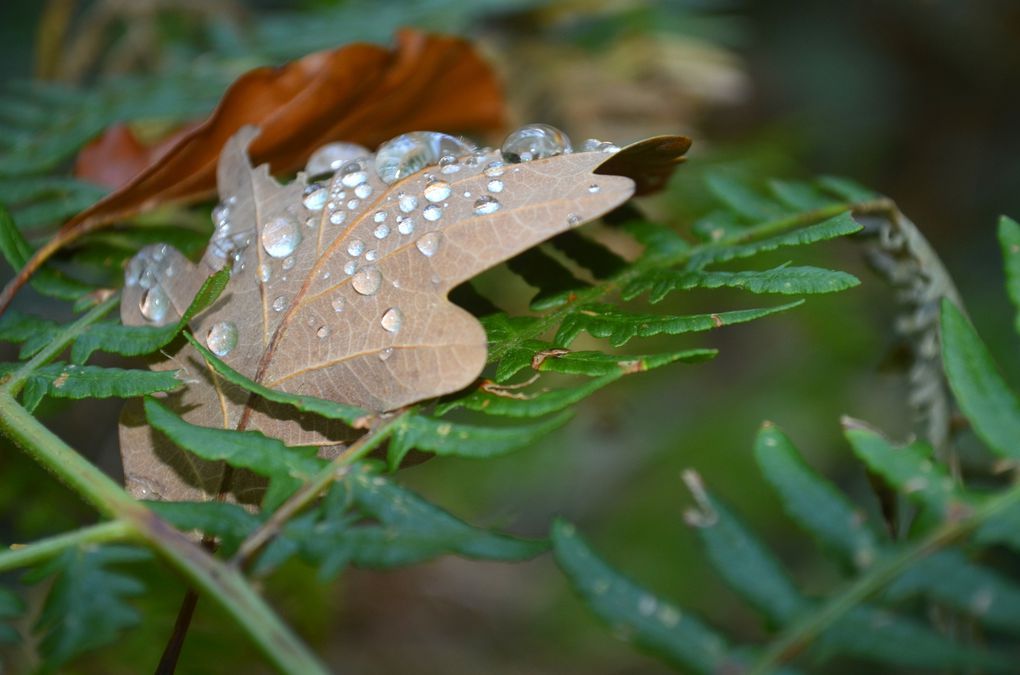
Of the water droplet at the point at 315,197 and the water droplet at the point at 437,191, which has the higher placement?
the water droplet at the point at 437,191

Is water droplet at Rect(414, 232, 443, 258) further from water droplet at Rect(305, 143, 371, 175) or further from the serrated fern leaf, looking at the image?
the serrated fern leaf

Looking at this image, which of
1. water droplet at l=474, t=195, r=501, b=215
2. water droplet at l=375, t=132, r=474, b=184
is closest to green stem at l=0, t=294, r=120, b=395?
water droplet at l=375, t=132, r=474, b=184

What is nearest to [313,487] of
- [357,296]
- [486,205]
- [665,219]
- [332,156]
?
[357,296]

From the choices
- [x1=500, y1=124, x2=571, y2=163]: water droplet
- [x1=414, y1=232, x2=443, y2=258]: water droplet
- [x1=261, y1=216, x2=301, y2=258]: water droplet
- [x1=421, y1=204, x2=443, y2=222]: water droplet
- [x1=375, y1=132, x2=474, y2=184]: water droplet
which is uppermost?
[x1=500, y1=124, x2=571, y2=163]: water droplet

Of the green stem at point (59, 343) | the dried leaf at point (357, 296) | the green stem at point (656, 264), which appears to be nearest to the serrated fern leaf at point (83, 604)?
the dried leaf at point (357, 296)

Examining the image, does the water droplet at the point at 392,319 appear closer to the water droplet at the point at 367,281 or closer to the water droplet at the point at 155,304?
the water droplet at the point at 367,281
